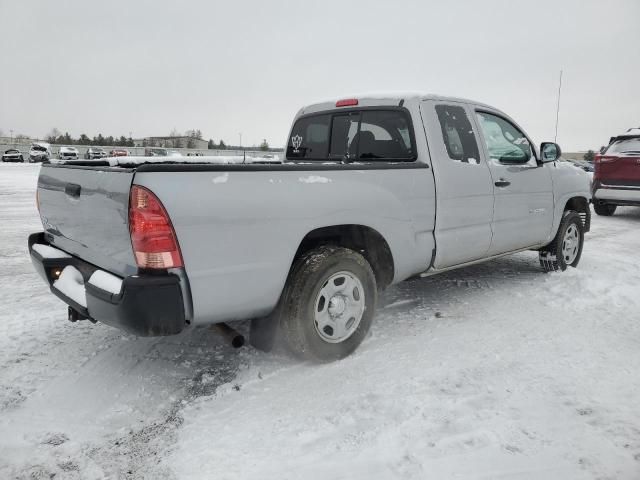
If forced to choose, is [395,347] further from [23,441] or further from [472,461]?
[23,441]

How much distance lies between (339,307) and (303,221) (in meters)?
0.72

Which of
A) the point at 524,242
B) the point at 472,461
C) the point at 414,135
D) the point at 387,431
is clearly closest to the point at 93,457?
the point at 387,431

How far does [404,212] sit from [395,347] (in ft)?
3.29

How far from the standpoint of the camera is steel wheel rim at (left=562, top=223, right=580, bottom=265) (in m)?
5.85

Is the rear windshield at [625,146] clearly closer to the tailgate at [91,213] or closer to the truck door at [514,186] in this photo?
the truck door at [514,186]

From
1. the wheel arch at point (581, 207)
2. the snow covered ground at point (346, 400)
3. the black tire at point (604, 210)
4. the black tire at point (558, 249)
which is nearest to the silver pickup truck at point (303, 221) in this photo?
the snow covered ground at point (346, 400)

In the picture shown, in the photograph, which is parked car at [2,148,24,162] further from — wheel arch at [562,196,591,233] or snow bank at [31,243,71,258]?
wheel arch at [562,196,591,233]

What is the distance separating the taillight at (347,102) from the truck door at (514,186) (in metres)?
1.15

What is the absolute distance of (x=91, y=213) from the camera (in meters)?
2.84

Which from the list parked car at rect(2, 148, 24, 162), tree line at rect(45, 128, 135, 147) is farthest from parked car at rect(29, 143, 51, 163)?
tree line at rect(45, 128, 135, 147)

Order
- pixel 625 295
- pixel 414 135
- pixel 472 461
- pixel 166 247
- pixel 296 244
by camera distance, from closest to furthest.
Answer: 1. pixel 472 461
2. pixel 166 247
3. pixel 296 244
4. pixel 414 135
5. pixel 625 295

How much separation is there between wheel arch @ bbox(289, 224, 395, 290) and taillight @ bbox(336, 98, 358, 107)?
4.58 feet

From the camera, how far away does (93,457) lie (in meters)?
2.33

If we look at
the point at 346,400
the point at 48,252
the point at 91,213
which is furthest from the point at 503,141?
the point at 48,252
